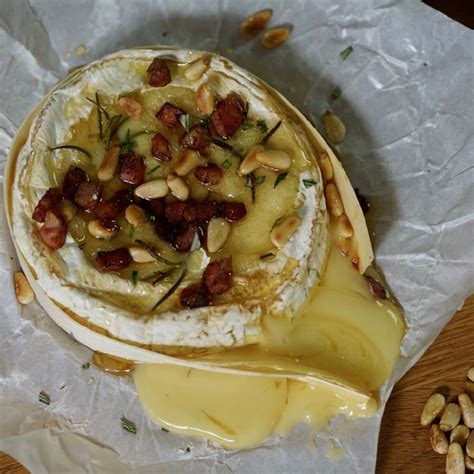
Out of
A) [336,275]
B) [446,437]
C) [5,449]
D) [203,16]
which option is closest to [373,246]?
[336,275]

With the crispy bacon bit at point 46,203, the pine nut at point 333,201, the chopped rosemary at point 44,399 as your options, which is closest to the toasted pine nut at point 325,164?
the pine nut at point 333,201

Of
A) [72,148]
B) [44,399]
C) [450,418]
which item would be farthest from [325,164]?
[44,399]

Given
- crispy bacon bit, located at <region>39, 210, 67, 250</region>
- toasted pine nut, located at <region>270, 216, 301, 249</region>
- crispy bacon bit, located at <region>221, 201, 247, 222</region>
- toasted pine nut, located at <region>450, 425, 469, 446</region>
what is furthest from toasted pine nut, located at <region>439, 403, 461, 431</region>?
crispy bacon bit, located at <region>39, 210, 67, 250</region>

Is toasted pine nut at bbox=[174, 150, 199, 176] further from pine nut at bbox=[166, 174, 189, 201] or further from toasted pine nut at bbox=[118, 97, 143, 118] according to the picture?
toasted pine nut at bbox=[118, 97, 143, 118]

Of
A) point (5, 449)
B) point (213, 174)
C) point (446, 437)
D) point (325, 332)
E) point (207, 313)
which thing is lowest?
point (446, 437)

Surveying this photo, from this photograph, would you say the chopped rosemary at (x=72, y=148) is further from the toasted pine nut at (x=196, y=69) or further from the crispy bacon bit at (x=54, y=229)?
the toasted pine nut at (x=196, y=69)

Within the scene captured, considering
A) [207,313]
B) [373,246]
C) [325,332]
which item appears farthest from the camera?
[373,246]

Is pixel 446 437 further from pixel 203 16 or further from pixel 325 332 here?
pixel 203 16
